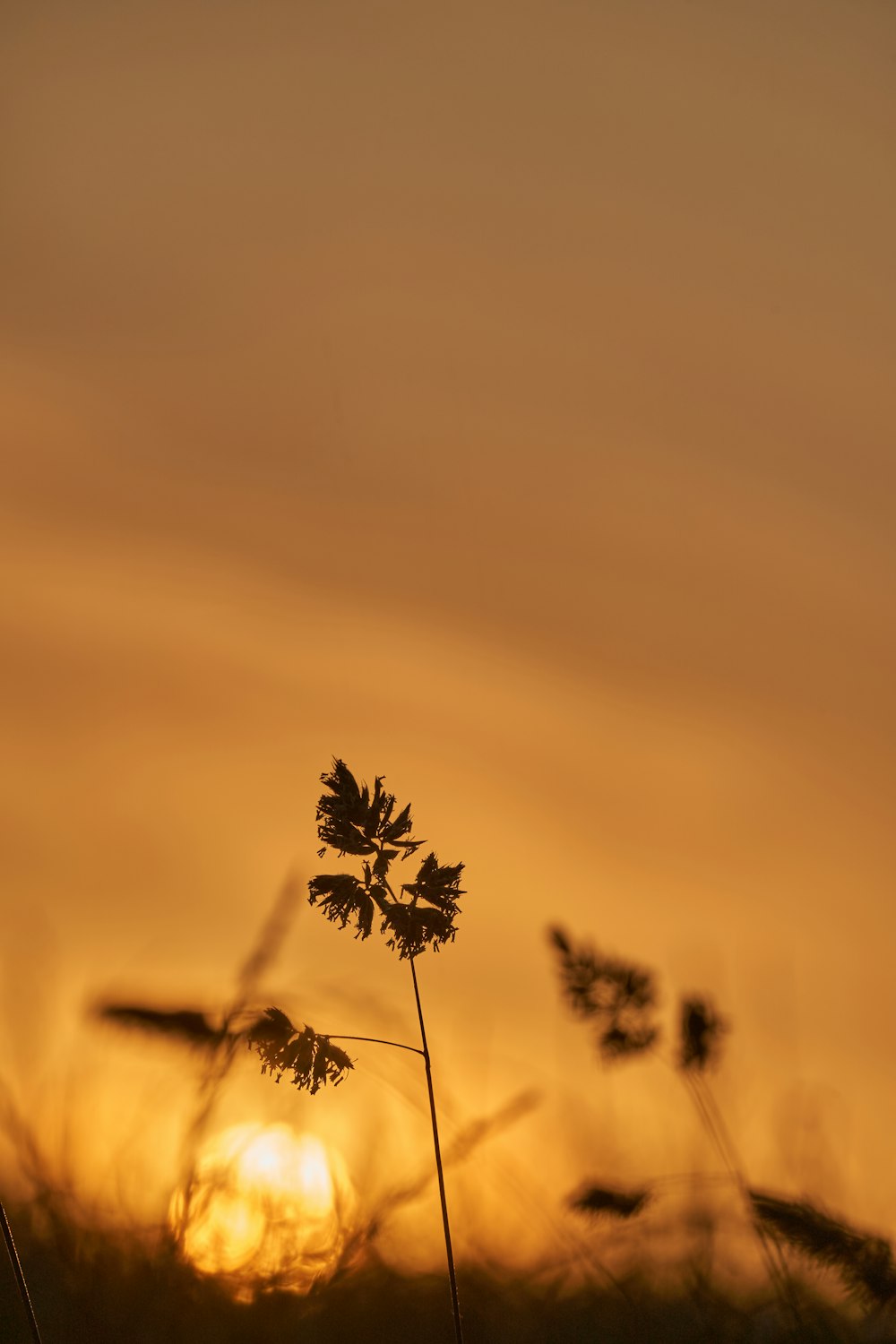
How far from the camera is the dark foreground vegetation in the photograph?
3650 millimetres

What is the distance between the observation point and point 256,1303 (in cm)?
414

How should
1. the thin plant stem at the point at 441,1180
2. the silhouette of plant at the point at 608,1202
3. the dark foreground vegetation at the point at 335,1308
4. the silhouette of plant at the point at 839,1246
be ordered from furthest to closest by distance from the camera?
1. the dark foreground vegetation at the point at 335,1308
2. the silhouette of plant at the point at 608,1202
3. the silhouette of plant at the point at 839,1246
4. the thin plant stem at the point at 441,1180

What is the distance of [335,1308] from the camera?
421 centimetres

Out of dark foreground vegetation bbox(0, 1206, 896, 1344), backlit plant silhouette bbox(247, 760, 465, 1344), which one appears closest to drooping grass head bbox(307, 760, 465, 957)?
backlit plant silhouette bbox(247, 760, 465, 1344)

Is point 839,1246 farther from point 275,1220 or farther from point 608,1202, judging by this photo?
point 275,1220

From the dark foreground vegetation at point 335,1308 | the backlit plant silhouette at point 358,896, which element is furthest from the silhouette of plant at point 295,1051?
the dark foreground vegetation at point 335,1308

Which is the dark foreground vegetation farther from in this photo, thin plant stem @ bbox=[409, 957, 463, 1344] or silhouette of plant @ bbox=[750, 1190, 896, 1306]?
thin plant stem @ bbox=[409, 957, 463, 1344]

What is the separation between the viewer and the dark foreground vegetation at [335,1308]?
3.65 metres

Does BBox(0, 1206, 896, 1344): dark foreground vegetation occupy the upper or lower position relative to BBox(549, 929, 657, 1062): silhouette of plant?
lower

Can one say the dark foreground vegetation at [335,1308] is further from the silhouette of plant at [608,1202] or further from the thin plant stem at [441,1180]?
the thin plant stem at [441,1180]

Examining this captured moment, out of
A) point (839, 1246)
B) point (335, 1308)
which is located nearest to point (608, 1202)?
point (839, 1246)

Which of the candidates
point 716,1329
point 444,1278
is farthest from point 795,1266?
point 444,1278

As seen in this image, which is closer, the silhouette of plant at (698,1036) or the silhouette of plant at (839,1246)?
the silhouette of plant at (839,1246)

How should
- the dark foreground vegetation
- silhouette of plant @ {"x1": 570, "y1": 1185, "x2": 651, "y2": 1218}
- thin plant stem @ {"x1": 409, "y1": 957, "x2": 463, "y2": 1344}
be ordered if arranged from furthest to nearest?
1. the dark foreground vegetation
2. silhouette of plant @ {"x1": 570, "y1": 1185, "x2": 651, "y2": 1218}
3. thin plant stem @ {"x1": 409, "y1": 957, "x2": 463, "y2": 1344}
